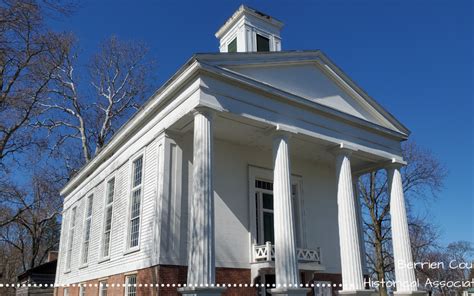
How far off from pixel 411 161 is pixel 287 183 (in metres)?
19.3

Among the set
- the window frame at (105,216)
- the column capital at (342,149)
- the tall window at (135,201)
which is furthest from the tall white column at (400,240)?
the window frame at (105,216)

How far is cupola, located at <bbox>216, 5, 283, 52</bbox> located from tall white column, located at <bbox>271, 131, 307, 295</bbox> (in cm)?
686

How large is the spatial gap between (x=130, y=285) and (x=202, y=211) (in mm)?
5143

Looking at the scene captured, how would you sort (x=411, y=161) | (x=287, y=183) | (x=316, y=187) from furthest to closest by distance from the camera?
(x=411, y=161)
(x=316, y=187)
(x=287, y=183)

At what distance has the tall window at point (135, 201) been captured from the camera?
15084 millimetres

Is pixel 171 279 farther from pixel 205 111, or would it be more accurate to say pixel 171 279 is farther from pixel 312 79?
pixel 312 79

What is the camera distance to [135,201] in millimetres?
15781

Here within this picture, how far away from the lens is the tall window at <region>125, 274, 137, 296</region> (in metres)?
14.3

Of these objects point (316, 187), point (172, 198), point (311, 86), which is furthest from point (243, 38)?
point (172, 198)

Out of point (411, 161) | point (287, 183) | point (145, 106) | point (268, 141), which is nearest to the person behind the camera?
point (287, 183)

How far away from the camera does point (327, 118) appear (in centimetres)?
1574

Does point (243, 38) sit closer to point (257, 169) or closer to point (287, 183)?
point (257, 169)

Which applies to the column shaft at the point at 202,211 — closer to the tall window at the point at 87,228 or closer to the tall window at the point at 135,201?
the tall window at the point at 135,201

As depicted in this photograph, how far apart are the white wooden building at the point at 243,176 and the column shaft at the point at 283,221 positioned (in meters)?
0.03
